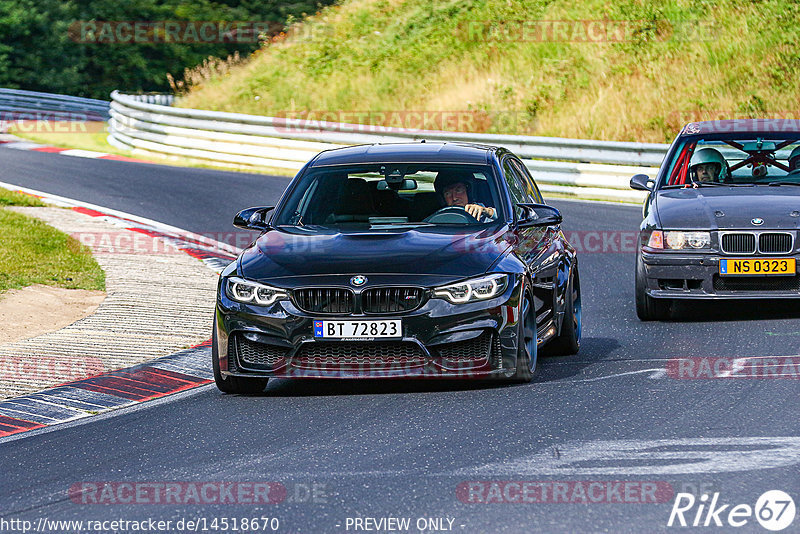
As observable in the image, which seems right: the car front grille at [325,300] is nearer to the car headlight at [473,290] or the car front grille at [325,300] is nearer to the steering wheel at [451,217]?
the car headlight at [473,290]

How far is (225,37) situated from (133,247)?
43591 millimetres

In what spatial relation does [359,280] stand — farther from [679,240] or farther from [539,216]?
[679,240]

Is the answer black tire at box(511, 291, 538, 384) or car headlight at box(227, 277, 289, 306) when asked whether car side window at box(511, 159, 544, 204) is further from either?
car headlight at box(227, 277, 289, 306)

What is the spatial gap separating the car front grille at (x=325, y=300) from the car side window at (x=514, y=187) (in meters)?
1.82

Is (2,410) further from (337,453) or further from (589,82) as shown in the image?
(589,82)

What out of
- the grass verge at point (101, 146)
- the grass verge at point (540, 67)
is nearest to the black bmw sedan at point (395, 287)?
the grass verge at point (101, 146)

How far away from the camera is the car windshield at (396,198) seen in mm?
9617

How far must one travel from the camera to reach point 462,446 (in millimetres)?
7129

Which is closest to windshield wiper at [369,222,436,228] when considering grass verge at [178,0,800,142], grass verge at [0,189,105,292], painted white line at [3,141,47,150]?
grass verge at [0,189,105,292]

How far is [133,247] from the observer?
52.1 ft

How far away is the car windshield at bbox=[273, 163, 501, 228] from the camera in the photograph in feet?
31.6

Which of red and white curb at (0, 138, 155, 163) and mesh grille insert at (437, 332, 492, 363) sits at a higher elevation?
mesh grille insert at (437, 332, 492, 363)

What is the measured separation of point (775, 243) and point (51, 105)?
119 ft

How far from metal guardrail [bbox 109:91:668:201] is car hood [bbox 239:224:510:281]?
12975 millimetres
